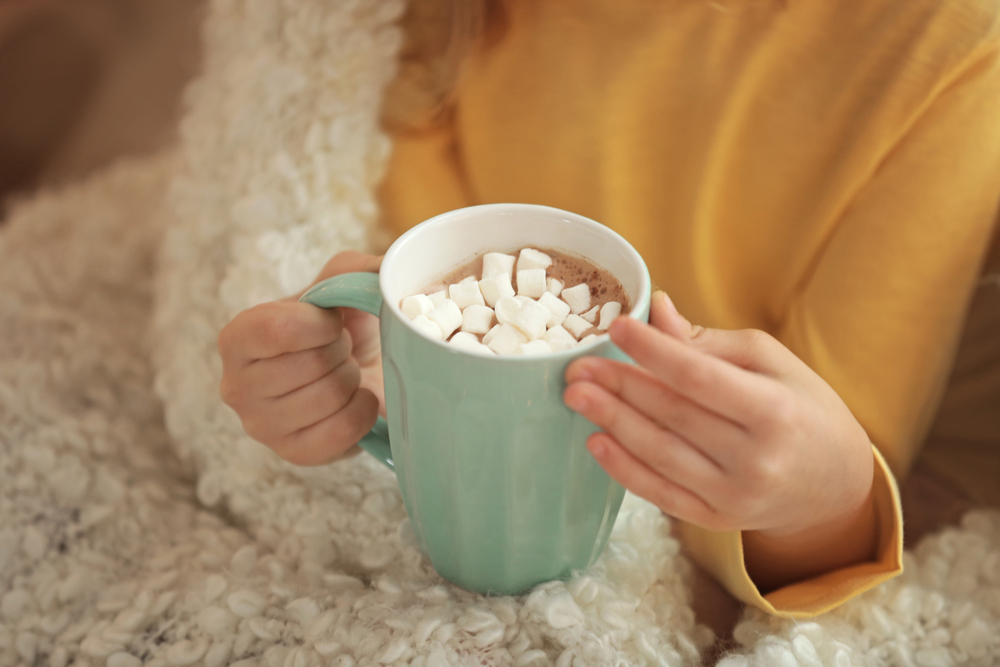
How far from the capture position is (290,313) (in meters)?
0.47

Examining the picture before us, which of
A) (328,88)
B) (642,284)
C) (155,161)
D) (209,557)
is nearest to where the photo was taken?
(642,284)

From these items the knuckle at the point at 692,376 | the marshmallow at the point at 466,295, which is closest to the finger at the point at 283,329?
the marshmallow at the point at 466,295

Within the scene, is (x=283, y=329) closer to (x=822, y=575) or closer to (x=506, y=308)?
(x=506, y=308)

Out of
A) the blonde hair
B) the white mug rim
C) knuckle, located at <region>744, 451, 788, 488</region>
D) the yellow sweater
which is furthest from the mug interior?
the blonde hair

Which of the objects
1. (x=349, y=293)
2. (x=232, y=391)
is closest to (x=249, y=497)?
(x=232, y=391)

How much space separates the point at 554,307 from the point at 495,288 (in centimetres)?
3

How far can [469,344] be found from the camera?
0.37m

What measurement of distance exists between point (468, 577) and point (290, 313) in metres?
0.20

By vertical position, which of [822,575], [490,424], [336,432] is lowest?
[822,575]

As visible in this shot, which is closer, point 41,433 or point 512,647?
point 512,647

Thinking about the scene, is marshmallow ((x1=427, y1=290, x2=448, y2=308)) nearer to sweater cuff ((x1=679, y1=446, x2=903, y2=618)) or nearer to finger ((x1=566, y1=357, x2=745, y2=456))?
finger ((x1=566, y1=357, x2=745, y2=456))

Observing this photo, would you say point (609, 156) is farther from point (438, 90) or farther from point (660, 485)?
point (660, 485)

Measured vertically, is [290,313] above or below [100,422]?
above

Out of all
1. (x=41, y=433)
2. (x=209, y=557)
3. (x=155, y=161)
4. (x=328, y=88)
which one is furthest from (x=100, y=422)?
(x=155, y=161)
